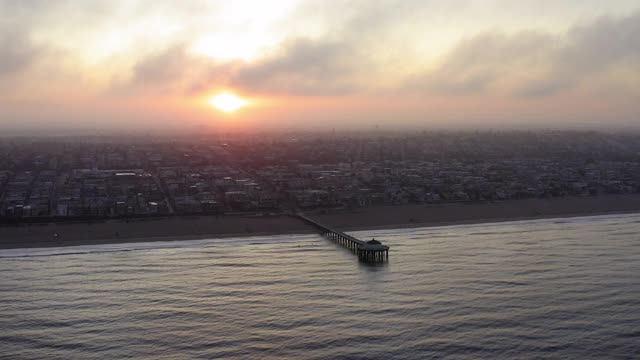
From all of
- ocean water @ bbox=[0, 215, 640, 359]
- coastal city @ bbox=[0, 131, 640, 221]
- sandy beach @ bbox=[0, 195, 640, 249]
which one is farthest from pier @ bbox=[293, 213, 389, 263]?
coastal city @ bbox=[0, 131, 640, 221]

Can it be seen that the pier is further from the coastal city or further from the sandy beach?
the coastal city

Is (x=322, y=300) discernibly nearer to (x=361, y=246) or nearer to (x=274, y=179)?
(x=361, y=246)

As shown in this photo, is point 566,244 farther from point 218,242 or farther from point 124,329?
point 124,329

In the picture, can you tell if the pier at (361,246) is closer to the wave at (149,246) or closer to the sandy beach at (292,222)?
the wave at (149,246)

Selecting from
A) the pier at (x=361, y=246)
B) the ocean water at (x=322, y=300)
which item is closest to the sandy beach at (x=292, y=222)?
the pier at (x=361, y=246)

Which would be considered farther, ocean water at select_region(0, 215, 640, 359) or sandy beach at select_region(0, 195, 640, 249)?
sandy beach at select_region(0, 195, 640, 249)

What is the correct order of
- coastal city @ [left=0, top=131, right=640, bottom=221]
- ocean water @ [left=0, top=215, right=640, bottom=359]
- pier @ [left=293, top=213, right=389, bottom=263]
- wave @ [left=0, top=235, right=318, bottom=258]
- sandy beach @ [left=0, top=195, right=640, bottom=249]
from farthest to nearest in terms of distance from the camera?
coastal city @ [left=0, top=131, right=640, bottom=221] < sandy beach @ [left=0, top=195, right=640, bottom=249] < wave @ [left=0, top=235, right=318, bottom=258] < pier @ [left=293, top=213, right=389, bottom=263] < ocean water @ [left=0, top=215, right=640, bottom=359]

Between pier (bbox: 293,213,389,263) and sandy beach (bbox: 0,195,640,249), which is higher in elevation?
sandy beach (bbox: 0,195,640,249)

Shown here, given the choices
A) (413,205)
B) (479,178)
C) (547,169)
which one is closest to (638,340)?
(413,205)
